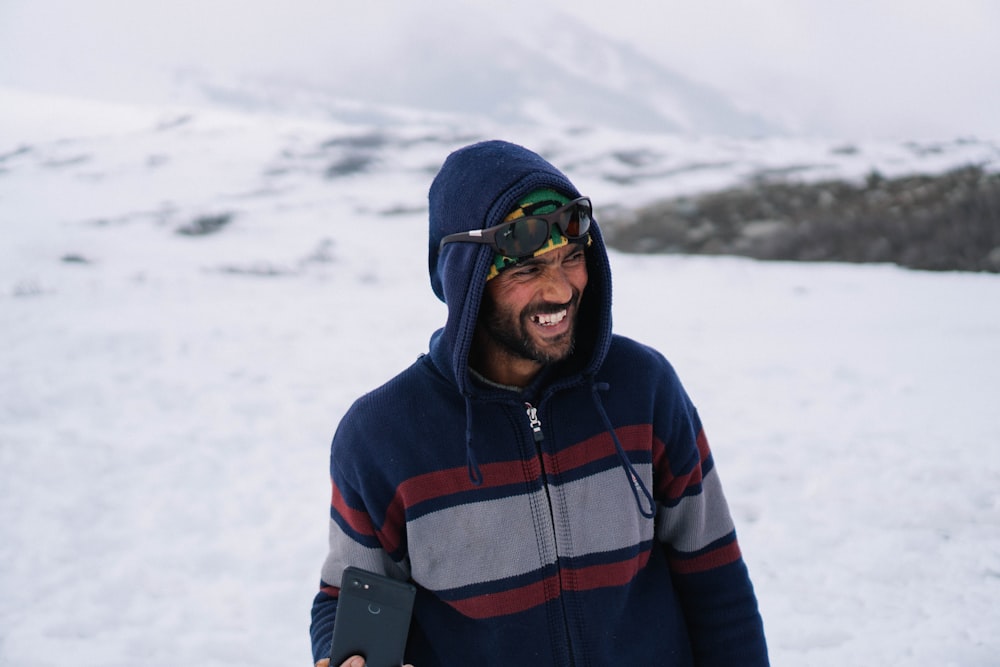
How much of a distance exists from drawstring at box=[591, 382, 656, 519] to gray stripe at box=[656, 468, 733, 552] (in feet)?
0.33

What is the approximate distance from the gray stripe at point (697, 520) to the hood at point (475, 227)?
0.42m

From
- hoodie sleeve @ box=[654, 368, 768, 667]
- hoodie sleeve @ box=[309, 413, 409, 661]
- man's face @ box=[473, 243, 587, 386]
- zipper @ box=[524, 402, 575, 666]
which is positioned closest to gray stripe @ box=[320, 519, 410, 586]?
hoodie sleeve @ box=[309, 413, 409, 661]

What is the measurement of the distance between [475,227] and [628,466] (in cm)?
66

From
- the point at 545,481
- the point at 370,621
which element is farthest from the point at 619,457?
the point at 370,621

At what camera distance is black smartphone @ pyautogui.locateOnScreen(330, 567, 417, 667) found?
1491mm

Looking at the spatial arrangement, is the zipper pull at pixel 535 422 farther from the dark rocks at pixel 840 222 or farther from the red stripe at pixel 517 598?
the dark rocks at pixel 840 222

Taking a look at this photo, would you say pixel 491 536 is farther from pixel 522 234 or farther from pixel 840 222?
pixel 840 222

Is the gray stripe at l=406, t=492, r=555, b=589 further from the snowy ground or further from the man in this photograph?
the snowy ground

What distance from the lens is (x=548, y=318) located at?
1571mm

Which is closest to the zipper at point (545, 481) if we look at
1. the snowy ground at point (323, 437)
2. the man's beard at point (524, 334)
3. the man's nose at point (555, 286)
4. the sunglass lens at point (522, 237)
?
the man's beard at point (524, 334)

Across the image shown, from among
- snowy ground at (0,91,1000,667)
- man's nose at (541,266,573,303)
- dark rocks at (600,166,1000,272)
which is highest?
dark rocks at (600,166,1000,272)

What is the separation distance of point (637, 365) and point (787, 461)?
11.6 ft

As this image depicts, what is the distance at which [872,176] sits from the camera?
803 inches

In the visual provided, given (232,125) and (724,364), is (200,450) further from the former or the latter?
(232,125)
